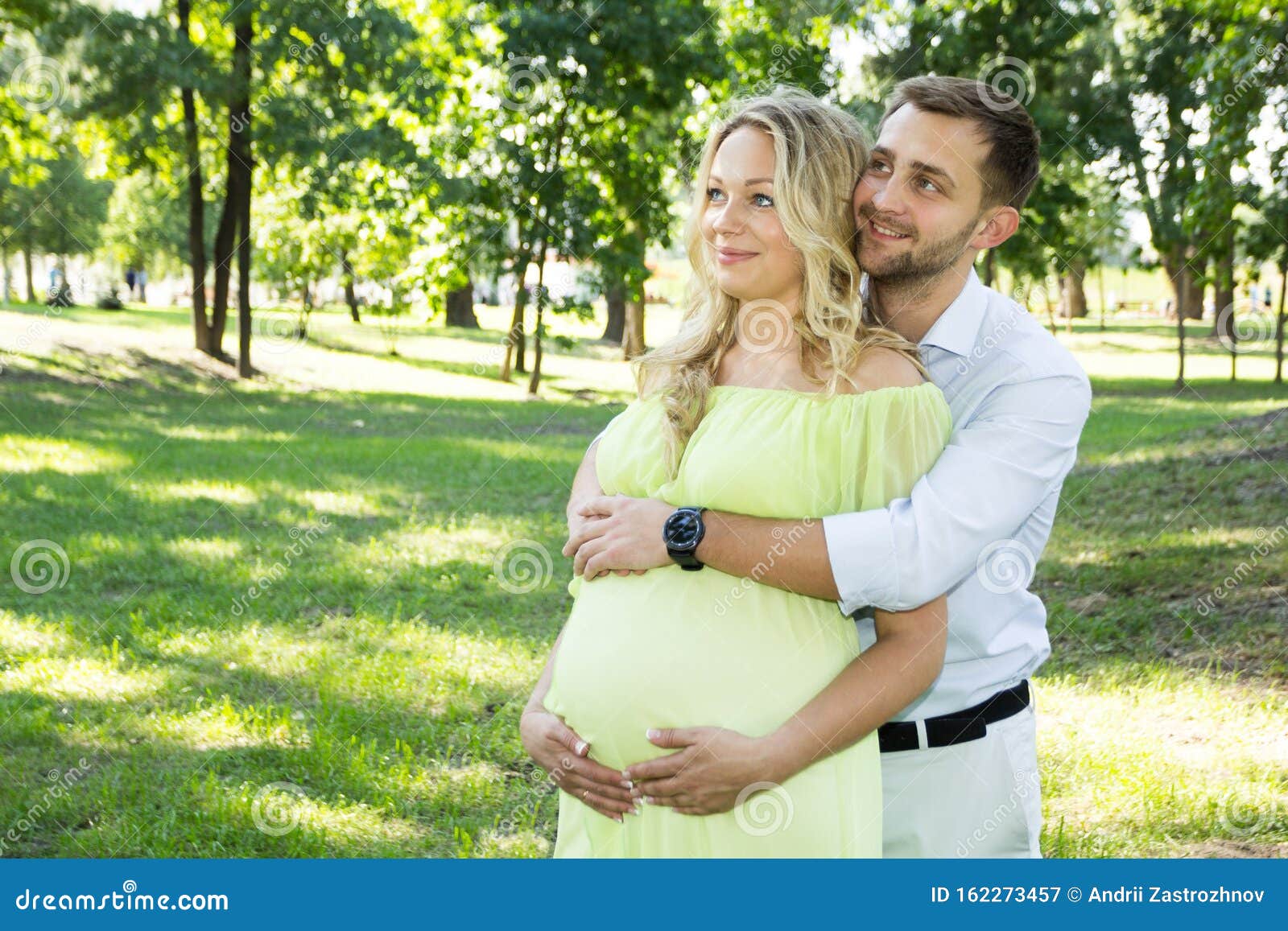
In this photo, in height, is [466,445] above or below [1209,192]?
below

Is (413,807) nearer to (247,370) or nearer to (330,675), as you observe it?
(330,675)

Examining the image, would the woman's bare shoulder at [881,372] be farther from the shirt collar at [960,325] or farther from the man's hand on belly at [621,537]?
the man's hand on belly at [621,537]

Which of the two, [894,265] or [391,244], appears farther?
[391,244]

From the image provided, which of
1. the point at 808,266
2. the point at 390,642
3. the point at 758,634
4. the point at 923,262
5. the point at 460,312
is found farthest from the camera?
the point at 460,312

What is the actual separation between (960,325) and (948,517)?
680 mm

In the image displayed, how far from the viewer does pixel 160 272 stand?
193 ft

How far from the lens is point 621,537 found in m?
2.36

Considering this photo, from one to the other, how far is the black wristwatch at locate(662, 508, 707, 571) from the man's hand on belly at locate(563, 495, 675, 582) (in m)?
0.02

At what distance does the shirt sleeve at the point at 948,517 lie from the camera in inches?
85.0

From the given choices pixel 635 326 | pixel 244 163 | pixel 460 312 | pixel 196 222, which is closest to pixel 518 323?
pixel 635 326

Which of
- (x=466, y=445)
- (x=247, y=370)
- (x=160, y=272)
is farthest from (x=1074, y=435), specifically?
(x=160, y=272)

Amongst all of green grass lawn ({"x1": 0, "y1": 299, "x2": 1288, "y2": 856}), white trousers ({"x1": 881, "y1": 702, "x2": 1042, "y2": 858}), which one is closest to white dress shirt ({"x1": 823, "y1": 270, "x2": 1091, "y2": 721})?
white trousers ({"x1": 881, "y1": 702, "x2": 1042, "y2": 858})

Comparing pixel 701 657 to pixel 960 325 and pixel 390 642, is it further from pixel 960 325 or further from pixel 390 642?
pixel 390 642

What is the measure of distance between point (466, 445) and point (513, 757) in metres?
9.12
